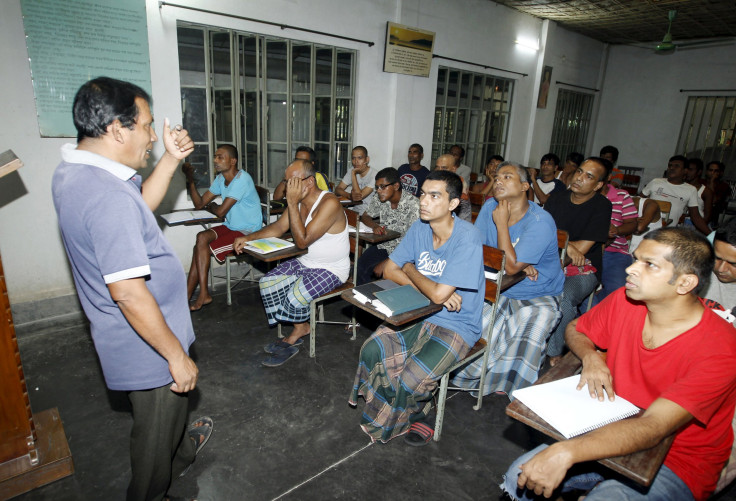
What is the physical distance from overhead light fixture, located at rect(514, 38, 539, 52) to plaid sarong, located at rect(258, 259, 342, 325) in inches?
262

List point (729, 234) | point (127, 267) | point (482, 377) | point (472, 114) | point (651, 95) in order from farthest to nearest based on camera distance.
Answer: point (651, 95) < point (472, 114) < point (482, 377) < point (729, 234) < point (127, 267)

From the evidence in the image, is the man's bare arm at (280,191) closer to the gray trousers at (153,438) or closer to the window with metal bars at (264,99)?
the window with metal bars at (264,99)

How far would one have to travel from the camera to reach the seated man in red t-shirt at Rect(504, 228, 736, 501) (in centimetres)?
124

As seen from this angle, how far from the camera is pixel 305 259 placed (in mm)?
3262

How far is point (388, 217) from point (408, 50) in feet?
10.1

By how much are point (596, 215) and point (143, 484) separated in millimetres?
3360

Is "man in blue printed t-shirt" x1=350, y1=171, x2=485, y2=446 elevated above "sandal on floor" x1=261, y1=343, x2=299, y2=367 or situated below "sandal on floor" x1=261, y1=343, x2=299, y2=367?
above

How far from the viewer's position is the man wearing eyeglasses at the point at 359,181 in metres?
5.04

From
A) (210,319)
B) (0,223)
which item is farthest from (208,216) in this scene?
(0,223)

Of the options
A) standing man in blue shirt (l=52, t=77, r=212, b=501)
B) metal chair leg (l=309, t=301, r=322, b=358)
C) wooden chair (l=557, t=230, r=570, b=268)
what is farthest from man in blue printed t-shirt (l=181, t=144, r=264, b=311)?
wooden chair (l=557, t=230, r=570, b=268)

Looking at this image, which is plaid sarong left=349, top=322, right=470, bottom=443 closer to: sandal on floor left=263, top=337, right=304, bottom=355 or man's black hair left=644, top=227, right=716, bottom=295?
sandal on floor left=263, top=337, right=304, bottom=355

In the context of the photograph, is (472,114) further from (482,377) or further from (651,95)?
(482,377)

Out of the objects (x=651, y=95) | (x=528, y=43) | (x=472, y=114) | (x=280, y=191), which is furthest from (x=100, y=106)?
(x=651, y=95)

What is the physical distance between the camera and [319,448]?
7.58 feet
